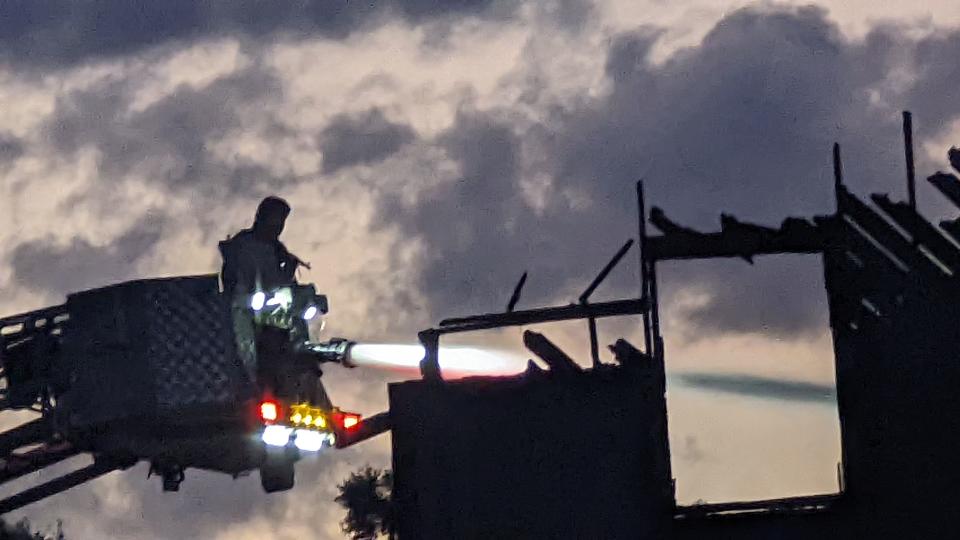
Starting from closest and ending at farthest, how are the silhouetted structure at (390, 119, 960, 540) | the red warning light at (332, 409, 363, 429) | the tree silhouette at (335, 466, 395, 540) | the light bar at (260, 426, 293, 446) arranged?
1. the light bar at (260, 426, 293, 446)
2. the red warning light at (332, 409, 363, 429)
3. the silhouetted structure at (390, 119, 960, 540)
4. the tree silhouette at (335, 466, 395, 540)

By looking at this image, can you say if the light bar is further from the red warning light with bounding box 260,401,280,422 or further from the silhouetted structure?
the silhouetted structure

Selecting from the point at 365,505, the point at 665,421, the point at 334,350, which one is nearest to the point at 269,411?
the point at 334,350

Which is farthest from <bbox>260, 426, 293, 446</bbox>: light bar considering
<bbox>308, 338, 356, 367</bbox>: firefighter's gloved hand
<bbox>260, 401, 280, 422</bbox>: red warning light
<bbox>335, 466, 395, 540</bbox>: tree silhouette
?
<bbox>335, 466, 395, 540</bbox>: tree silhouette

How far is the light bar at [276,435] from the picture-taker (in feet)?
68.6

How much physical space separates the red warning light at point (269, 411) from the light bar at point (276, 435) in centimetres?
10

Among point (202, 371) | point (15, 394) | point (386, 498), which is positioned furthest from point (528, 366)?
point (386, 498)

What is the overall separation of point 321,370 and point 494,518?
269 centimetres

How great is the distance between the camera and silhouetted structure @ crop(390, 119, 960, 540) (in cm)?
2289

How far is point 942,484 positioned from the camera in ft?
74.7

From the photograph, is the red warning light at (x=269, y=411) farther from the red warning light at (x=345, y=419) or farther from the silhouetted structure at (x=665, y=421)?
the silhouetted structure at (x=665, y=421)

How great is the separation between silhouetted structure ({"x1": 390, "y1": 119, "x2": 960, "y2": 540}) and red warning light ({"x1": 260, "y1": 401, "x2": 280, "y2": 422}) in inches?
146

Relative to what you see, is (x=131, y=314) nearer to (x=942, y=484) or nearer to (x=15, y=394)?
(x=15, y=394)

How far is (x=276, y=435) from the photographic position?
20953 millimetres

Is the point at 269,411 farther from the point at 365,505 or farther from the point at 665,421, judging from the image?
the point at 365,505
